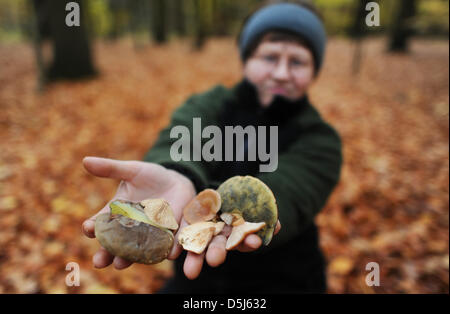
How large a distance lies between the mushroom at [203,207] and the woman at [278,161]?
10 centimetres

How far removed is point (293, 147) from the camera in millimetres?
1708

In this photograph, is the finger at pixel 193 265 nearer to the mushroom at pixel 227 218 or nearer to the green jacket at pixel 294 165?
the mushroom at pixel 227 218

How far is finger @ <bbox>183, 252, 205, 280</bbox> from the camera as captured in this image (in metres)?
0.99

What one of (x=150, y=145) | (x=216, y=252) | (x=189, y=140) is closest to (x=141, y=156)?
(x=150, y=145)

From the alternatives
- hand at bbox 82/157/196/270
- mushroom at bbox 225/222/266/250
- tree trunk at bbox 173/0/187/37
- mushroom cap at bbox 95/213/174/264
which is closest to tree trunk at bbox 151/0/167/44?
tree trunk at bbox 173/0/187/37

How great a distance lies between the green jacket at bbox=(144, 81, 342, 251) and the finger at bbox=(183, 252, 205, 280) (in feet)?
1.08

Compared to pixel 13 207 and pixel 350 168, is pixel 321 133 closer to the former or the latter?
pixel 350 168

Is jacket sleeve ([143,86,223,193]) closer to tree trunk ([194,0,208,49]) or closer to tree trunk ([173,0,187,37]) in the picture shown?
tree trunk ([194,0,208,49])

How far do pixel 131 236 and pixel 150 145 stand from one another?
352 centimetres

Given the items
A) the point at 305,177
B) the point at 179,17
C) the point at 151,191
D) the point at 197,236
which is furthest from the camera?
the point at 179,17

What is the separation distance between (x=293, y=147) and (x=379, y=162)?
108 inches

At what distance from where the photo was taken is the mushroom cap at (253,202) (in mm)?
1068

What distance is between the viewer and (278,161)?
1582 millimetres

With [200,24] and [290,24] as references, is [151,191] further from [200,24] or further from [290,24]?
[200,24]
